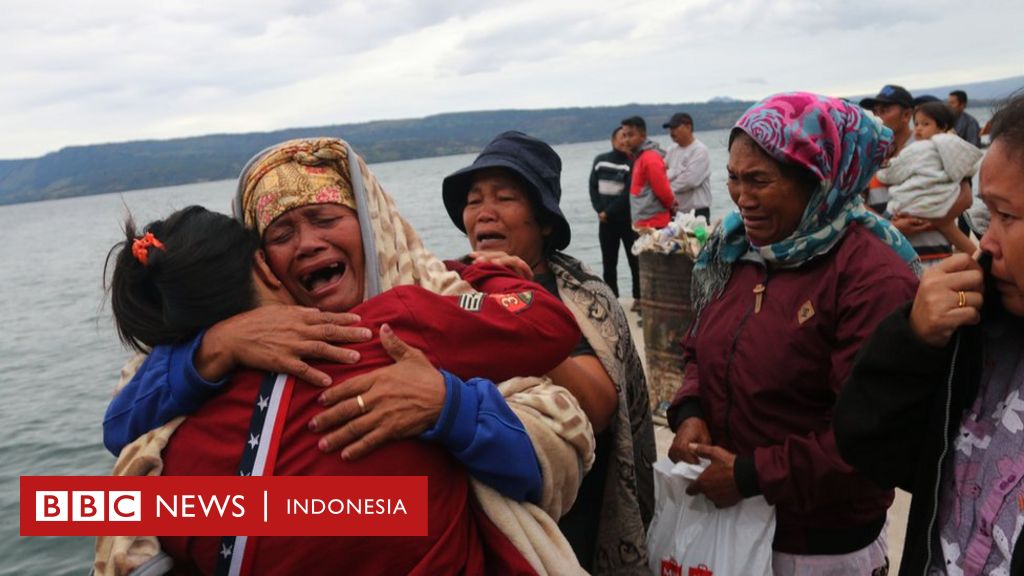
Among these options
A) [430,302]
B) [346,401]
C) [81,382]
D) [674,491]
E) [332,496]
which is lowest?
[81,382]

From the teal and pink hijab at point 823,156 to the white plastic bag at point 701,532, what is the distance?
2.27 feet

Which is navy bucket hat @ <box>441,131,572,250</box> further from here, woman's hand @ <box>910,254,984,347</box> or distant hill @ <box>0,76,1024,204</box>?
distant hill @ <box>0,76,1024,204</box>

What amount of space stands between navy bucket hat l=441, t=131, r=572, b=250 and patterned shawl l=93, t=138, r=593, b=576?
65 cm

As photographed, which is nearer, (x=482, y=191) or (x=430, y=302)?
(x=430, y=302)

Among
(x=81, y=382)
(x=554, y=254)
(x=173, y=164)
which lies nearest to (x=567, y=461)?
(x=554, y=254)

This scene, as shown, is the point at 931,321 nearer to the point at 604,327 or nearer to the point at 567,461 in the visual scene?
the point at 567,461

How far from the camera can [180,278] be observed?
1511 millimetres

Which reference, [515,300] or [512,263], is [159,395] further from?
[512,263]

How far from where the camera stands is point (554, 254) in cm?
269

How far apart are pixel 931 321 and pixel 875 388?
20 cm

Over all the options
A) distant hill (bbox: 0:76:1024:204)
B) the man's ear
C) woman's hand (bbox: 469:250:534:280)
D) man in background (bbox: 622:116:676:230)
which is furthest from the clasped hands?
distant hill (bbox: 0:76:1024:204)

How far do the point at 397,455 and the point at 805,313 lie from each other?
47.3 inches

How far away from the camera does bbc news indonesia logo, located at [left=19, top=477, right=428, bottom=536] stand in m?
1.32

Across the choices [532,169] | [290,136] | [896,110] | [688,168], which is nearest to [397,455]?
[532,169]
